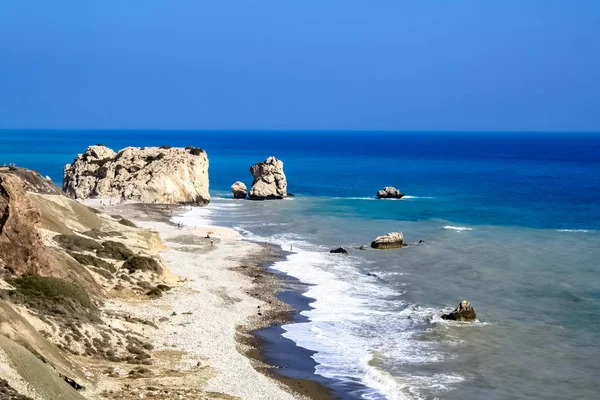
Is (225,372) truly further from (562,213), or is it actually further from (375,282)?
(562,213)

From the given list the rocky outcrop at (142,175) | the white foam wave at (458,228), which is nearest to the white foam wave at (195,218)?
the rocky outcrop at (142,175)

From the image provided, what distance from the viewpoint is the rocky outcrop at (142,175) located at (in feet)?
282

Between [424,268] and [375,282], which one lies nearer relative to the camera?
→ [375,282]

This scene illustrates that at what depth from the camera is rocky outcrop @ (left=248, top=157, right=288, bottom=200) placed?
95688 millimetres

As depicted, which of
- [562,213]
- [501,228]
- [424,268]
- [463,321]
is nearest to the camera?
[463,321]

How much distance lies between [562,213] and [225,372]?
64093 millimetres

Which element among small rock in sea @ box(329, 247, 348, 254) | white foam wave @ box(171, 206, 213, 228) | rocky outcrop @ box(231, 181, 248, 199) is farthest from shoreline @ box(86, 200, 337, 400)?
rocky outcrop @ box(231, 181, 248, 199)

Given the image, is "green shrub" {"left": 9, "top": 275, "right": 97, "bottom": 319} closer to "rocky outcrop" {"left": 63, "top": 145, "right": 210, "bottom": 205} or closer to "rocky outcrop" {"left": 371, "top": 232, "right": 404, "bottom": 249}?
"rocky outcrop" {"left": 371, "top": 232, "right": 404, "bottom": 249}

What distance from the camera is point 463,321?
3700 cm

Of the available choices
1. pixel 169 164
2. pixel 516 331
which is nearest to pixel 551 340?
pixel 516 331

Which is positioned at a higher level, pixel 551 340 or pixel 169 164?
pixel 169 164

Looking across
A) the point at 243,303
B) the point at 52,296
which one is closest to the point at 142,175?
the point at 243,303

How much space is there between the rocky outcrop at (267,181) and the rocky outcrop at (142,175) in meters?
7.79

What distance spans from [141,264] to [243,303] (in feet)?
19.1
